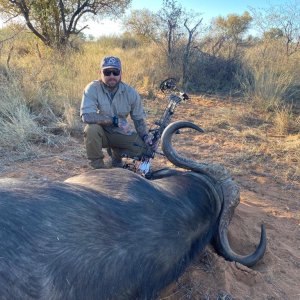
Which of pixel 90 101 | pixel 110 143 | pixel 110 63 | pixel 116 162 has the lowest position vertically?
pixel 116 162

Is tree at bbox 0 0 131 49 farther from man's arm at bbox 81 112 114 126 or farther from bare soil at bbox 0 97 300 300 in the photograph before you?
man's arm at bbox 81 112 114 126

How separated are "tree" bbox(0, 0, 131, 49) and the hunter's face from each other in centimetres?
750

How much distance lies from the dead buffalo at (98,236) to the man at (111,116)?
1655 millimetres

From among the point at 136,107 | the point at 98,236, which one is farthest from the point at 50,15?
the point at 98,236

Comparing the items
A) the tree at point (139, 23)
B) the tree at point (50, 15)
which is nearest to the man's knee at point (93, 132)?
the tree at point (50, 15)

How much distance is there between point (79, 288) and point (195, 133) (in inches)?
216

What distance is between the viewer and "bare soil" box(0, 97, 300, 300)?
316 centimetres

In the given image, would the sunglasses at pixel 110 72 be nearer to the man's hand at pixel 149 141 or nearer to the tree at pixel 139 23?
the man's hand at pixel 149 141

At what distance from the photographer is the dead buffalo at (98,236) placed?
77.1 inches

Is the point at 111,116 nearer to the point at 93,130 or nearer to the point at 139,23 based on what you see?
the point at 93,130

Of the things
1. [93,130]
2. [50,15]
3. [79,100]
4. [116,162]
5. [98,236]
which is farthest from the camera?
[50,15]

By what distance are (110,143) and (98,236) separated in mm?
2925

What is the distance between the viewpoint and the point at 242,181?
5379 millimetres

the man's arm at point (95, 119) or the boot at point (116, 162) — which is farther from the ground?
the man's arm at point (95, 119)
